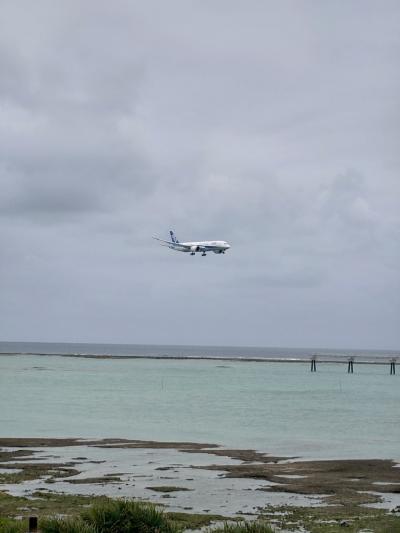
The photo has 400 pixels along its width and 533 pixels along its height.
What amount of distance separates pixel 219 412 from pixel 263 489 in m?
35.6

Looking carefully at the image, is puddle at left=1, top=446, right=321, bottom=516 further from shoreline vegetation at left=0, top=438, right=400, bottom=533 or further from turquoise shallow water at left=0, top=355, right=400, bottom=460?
turquoise shallow water at left=0, top=355, right=400, bottom=460

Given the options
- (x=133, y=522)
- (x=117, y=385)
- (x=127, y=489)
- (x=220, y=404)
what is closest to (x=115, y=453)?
(x=127, y=489)

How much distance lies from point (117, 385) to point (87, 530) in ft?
272

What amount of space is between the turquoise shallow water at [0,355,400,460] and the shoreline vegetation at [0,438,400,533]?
13.7 feet

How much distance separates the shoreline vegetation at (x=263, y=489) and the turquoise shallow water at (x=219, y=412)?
13.7 feet

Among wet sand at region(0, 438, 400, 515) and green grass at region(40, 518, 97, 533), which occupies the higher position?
green grass at region(40, 518, 97, 533)

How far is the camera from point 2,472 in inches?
1262

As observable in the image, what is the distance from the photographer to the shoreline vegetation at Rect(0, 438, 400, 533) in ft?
73.1

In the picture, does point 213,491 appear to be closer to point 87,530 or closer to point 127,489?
point 127,489

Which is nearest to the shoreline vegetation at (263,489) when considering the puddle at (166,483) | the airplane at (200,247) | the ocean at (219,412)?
the puddle at (166,483)

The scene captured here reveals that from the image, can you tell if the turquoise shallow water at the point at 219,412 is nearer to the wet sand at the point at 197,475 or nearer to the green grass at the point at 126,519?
the wet sand at the point at 197,475

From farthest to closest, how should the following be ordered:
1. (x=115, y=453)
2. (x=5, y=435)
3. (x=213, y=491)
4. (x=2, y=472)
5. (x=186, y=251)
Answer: (x=186, y=251) → (x=5, y=435) → (x=115, y=453) → (x=2, y=472) → (x=213, y=491)

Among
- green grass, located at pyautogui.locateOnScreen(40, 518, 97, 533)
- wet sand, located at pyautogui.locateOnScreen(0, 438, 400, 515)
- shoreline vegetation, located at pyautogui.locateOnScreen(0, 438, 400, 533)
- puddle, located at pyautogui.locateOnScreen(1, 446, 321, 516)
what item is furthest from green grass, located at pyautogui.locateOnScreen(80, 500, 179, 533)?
wet sand, located at pyautogui.locateOnScreen(0, 438, 400, 515)

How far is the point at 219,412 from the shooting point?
64.4m
